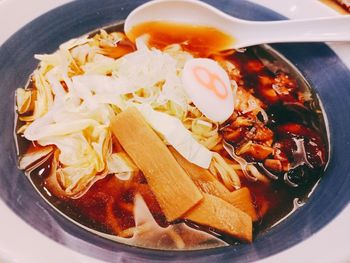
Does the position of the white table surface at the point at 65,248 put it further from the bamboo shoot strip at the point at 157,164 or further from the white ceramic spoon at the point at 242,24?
the white ceramic spoon at the point at 242,24

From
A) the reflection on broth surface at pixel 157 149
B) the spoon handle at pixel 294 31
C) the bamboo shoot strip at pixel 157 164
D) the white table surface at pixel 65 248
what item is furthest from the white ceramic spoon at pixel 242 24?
the white table surface at pixel 65 248

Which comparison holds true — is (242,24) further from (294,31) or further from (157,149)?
(157,149)

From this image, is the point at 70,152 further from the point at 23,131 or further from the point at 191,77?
the point at 191,77

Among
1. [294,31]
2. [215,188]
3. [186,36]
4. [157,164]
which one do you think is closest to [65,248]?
[157,164]

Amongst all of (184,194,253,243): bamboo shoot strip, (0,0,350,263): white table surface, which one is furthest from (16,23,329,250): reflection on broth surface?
(0,0,350,263): white table surface

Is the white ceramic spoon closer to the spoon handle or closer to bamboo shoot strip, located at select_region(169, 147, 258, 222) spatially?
the spoon handle

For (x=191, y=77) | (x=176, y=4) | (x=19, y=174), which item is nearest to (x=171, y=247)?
(x=19, y=174)
